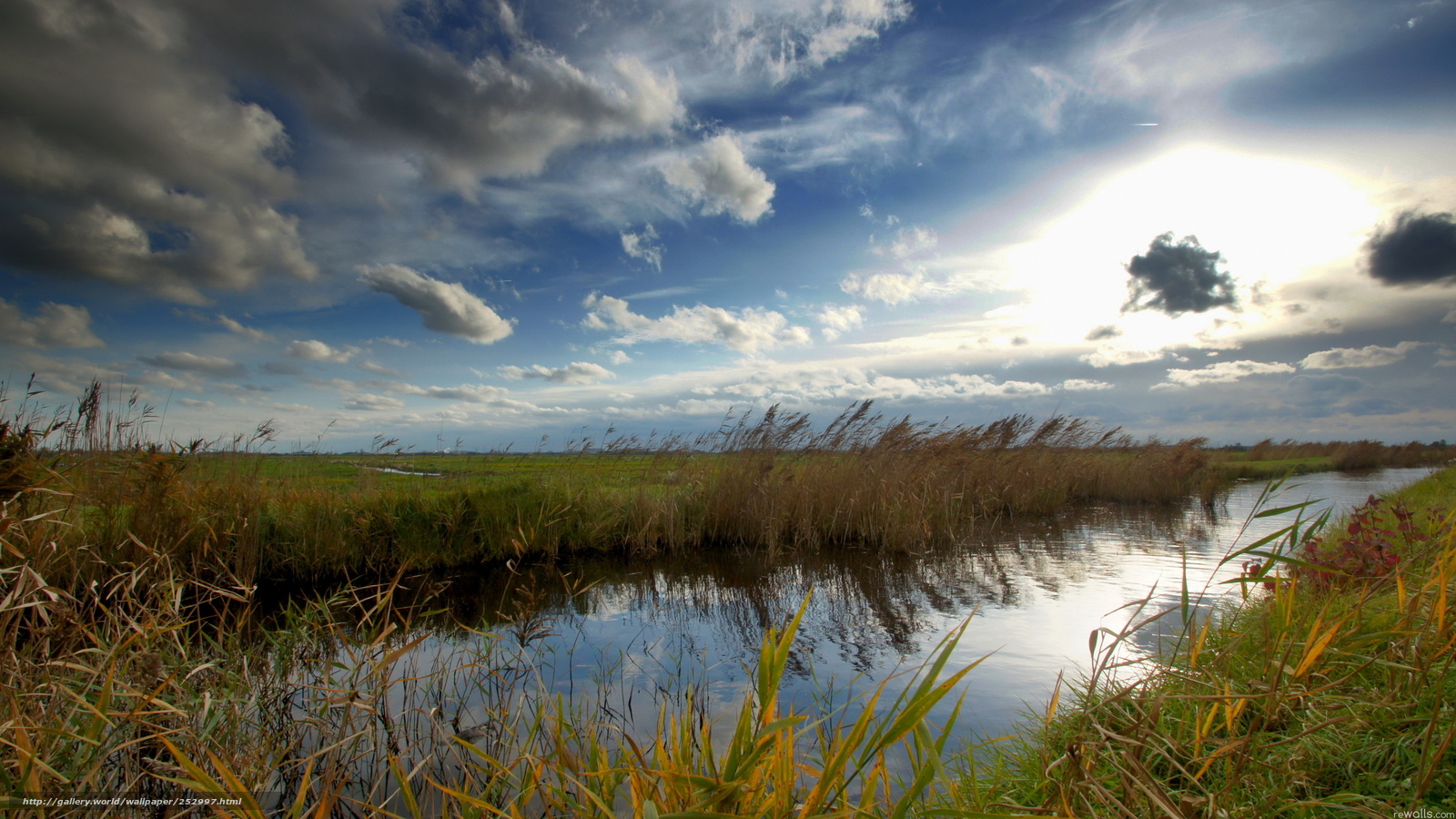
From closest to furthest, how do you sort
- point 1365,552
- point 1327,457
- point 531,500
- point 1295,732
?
point 1295,732 → point 1365,552 → point 531,500 → point 1327,457

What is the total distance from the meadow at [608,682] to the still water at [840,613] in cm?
31

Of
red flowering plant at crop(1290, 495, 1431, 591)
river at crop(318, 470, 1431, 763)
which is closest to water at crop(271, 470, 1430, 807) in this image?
river at crop(318, 470, 1431, 763)

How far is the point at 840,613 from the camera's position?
241 inches

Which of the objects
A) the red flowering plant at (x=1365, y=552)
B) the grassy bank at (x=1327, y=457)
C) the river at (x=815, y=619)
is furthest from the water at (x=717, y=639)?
the grassy bank at (x=1327, y=457)

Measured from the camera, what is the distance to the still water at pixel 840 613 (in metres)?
4.27

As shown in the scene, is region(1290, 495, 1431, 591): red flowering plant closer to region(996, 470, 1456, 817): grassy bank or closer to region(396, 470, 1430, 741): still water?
region(996, 470, 1456, 817): grassy bank

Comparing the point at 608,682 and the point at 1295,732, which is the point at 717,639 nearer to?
the point at 608,682

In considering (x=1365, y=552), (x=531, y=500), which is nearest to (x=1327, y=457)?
(x=1365, y=552)

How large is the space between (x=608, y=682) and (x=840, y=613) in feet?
8.91

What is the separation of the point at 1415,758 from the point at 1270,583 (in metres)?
2.08

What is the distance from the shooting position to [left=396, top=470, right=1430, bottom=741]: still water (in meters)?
4.27

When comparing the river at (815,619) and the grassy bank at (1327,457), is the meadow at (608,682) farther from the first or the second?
the grassy bank at (1327,457)

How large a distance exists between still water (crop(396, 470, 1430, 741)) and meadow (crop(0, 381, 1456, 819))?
31 centimetres

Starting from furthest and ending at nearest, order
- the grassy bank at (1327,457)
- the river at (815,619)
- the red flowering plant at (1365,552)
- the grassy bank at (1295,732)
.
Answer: the grassy bank at (1327,457) < the river at (815,619) < the red flowering plant at (1365,552) < the grassy bank at (1295,732)
